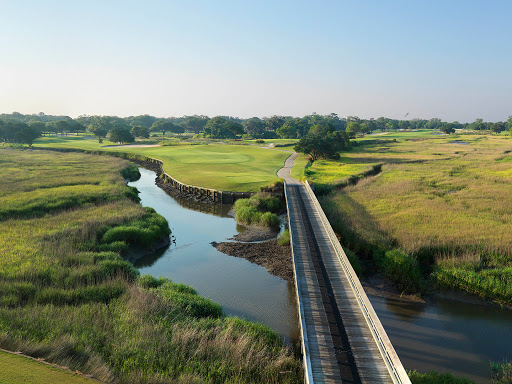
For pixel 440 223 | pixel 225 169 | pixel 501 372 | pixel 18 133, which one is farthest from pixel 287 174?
pixel 18 133

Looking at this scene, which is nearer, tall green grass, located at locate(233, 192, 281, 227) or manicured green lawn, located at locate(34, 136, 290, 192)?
tall green grass, located at locate(233, 192, 281, 227)

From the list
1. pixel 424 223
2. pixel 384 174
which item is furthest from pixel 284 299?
pixel 384 174

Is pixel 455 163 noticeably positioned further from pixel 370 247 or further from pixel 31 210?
pixel 31 210

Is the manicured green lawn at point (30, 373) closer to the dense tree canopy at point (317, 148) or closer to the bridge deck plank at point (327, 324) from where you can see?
the bridge deck plank at point (327, 324)

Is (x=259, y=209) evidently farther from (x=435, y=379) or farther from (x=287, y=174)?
Result: (x=435, y=379)

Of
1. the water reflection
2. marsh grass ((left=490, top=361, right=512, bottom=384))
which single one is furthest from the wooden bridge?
marsh grass ((left=490, top=361, right=512, bottom=384))

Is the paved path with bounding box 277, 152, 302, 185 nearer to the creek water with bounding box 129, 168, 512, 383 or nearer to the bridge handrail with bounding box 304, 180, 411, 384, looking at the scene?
the creek water with bounding box 129, 168, 512, 383
